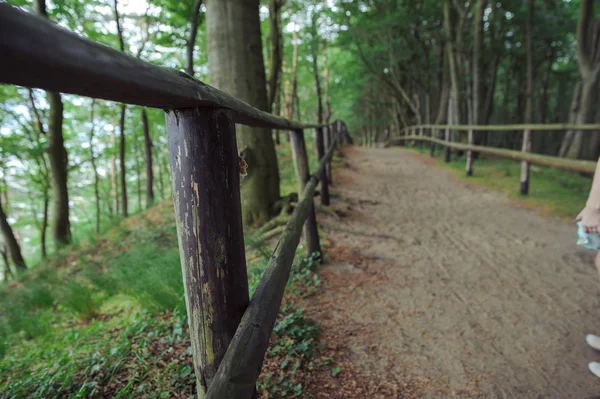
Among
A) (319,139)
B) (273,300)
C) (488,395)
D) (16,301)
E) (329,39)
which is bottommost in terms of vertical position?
(16,301)

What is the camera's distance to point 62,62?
558mm

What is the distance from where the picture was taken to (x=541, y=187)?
20.3 feet

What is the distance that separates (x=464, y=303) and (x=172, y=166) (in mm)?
2709

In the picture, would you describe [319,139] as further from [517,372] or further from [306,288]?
[517,372]

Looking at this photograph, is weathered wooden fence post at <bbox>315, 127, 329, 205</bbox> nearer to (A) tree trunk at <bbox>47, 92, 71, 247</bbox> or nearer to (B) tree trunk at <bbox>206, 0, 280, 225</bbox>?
(B) tree trunk at <bbox>206, 0, 280, 225</bbox>

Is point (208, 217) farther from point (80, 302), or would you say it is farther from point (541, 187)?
point (541, 187)

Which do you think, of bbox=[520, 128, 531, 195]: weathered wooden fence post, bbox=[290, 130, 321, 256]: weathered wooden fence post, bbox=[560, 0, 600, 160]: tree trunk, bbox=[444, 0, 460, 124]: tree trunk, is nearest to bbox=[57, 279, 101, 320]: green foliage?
bbox=[290, 130, 321, 256]: weathered wooden fence post

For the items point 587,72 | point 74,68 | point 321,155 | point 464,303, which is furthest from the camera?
point 587,72

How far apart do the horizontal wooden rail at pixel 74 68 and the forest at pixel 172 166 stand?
0.07 ft

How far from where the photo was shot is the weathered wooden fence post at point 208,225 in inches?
40.6

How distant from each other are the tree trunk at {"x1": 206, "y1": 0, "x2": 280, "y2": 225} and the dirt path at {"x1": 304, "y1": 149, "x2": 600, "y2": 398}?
1.01 m

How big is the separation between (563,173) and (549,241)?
5.16 m

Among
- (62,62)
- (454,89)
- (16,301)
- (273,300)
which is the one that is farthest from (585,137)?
(16,301)

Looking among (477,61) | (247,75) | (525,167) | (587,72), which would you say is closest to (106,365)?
(247,75)
